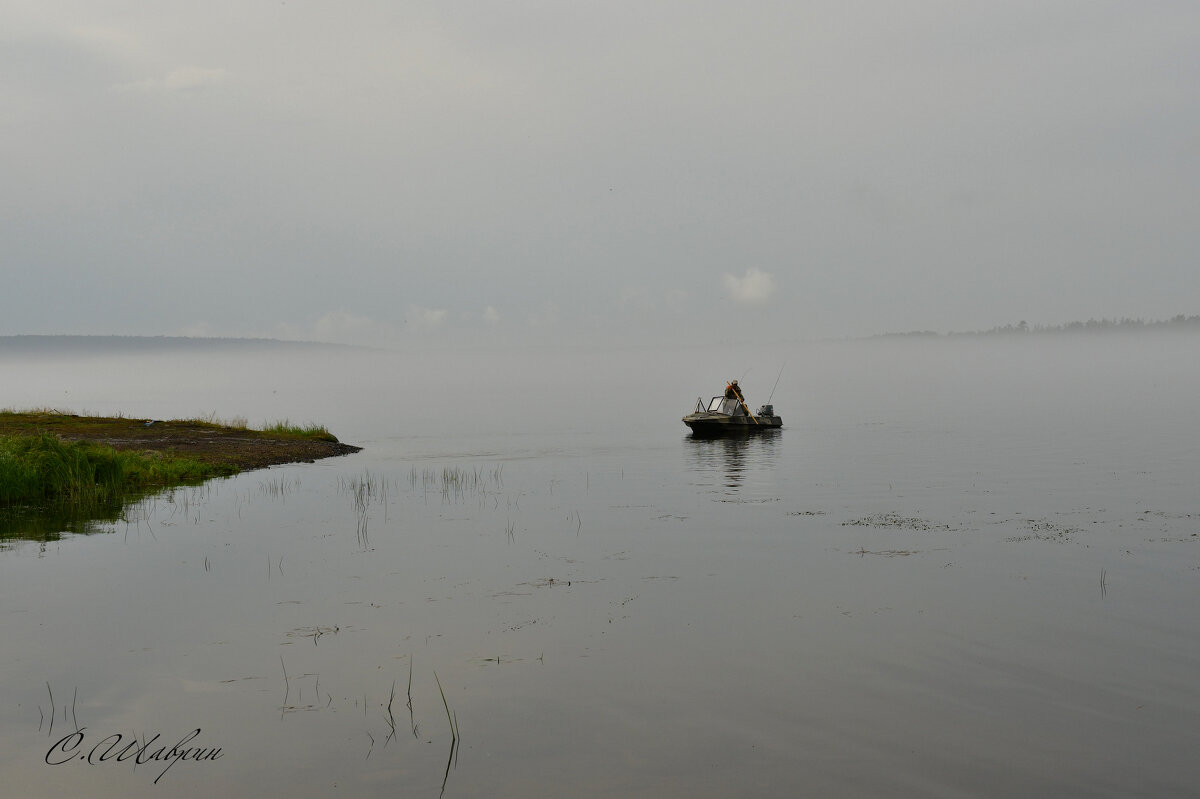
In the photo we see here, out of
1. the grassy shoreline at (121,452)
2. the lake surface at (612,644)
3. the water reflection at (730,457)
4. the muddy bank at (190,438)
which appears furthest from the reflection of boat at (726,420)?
the lake surface at (612,644)

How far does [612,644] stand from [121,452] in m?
25.5

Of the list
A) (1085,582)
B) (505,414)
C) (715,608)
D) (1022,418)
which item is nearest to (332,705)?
(715,608)

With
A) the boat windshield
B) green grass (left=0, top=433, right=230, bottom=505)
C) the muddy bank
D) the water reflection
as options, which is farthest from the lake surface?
the boat windshield

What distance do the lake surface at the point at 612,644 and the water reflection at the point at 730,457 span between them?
4.21m

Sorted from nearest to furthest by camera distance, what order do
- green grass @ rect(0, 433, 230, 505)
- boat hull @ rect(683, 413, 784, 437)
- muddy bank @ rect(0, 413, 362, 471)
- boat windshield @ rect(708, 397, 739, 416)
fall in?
1. green grass @ rect(0, 433, 230, 505)
2. muddy bank @ rect(0, 413, 362, 471)
3. boat hull @ rect(683, 413, 784, 437)
4. boat windshield @ rect(708, 397, 739, 416)

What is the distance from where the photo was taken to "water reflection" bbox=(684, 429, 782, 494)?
34.7 meters

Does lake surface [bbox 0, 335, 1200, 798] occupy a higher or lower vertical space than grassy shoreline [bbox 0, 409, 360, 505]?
lower

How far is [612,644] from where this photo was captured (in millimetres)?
14172

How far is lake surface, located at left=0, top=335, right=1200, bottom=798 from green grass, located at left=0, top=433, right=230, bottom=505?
2.10 metres

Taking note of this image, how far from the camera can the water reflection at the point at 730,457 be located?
114 feet

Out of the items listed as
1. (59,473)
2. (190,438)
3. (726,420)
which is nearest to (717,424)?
(726,420)

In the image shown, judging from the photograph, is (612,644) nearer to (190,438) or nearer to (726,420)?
(190,438)

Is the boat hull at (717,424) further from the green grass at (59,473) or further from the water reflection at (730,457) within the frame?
the green grass at (59,473)

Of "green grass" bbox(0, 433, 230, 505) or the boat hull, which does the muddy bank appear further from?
the boat hull
